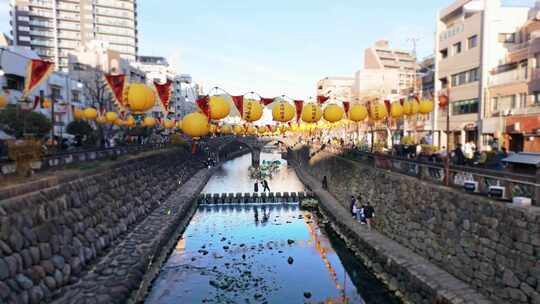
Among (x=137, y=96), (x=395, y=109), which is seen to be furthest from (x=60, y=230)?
(x=395, y=109)

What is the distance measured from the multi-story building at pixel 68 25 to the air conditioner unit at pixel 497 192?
279 feet

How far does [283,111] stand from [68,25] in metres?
88.8

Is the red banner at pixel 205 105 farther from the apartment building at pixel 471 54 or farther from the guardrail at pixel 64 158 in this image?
→ the apartment building at pixel 471 54

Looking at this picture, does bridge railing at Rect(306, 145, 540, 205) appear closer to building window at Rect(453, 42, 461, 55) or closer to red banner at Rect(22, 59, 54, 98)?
red banner at Rect(22, 59, 54, 98)

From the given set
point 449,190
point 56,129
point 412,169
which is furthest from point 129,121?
point 449,190

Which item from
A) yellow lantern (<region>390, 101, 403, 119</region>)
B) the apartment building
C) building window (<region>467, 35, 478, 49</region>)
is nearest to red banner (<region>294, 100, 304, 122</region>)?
yellow lantern (<region>390, 101, 403, 119</region>)

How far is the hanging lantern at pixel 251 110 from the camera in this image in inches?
718

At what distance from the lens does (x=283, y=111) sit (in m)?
19.2

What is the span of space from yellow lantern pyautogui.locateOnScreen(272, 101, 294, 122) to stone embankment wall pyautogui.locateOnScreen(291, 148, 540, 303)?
6.33m

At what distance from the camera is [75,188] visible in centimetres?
1582

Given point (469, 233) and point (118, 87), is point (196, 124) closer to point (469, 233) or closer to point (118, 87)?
point (118, 87)

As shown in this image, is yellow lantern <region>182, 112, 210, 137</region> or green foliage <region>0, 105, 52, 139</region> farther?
green foliage <region>0, 105, 52, 139</region>

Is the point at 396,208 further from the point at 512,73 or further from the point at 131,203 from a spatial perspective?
the point at 512,73

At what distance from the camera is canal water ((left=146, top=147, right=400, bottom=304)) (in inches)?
622
